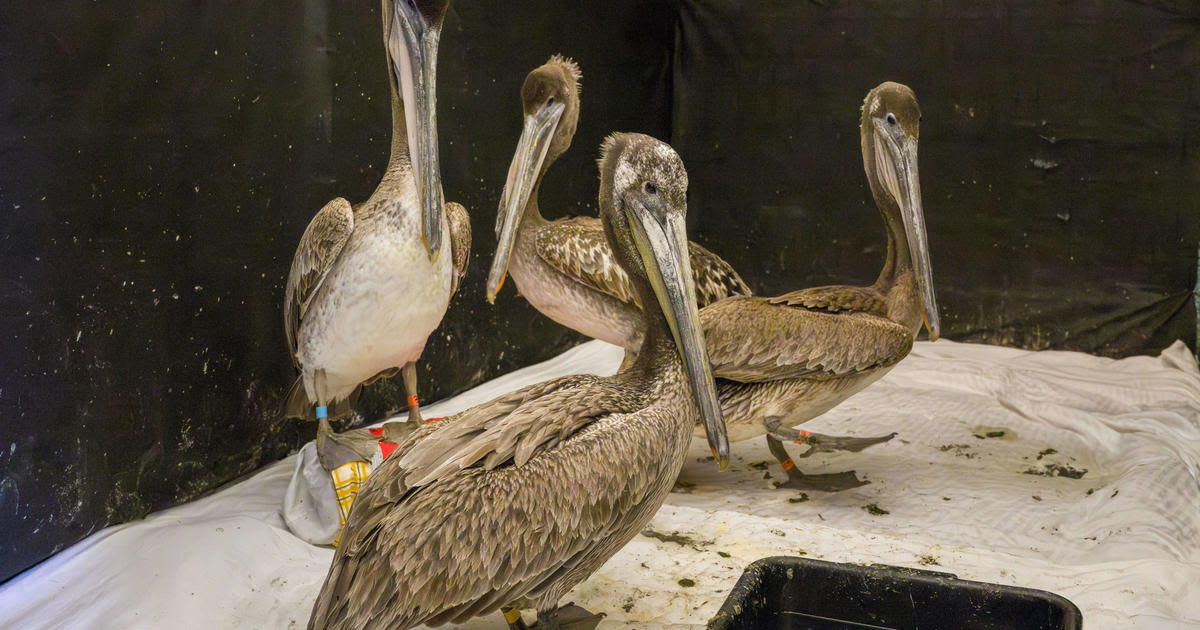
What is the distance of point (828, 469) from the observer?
11.1ft

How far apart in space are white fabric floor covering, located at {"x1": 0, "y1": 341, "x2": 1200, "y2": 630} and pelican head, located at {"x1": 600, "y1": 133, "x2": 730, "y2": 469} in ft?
1.82

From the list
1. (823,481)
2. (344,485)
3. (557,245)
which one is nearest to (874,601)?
(823,481)

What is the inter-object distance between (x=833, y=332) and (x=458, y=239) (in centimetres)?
116

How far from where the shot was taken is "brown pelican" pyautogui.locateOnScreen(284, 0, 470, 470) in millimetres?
2584

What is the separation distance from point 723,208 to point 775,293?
1.72 feet

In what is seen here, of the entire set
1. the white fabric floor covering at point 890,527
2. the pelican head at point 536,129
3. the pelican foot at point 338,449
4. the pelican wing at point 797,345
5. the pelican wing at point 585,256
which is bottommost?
the white fabric floor covering at point 890,527

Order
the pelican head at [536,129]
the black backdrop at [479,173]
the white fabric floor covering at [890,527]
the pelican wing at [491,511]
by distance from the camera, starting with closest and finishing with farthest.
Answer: the pelican wing at [491,511]
the white fabric floor covering at [890,527]
the black backdrop at [479,173]
the pelican head at [536,129]

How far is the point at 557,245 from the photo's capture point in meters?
3.30

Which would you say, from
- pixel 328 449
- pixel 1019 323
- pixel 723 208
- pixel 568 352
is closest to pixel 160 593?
pixel 328 449

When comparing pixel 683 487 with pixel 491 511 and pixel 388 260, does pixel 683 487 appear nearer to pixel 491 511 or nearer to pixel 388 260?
pixel 388 260

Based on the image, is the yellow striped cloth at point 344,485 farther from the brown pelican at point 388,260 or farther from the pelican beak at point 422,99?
the pelican beak at point 422,99

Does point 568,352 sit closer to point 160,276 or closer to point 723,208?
point 723,208

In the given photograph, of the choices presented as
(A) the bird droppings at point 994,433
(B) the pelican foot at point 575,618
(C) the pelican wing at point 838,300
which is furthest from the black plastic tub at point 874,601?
(A) the bird droppings at point 994,433

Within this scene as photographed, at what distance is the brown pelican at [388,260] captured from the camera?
102 inches
